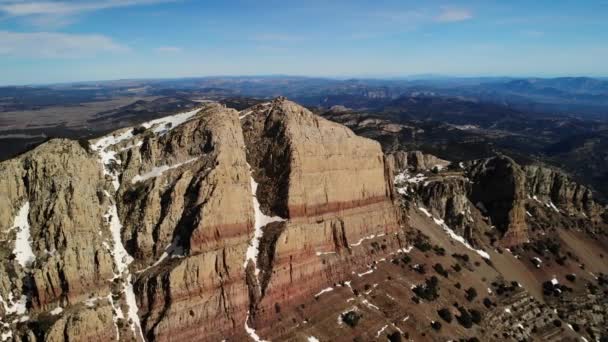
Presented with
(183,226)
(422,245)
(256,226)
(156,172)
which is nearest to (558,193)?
(422,245)

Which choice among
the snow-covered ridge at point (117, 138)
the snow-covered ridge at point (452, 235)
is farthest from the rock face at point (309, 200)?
the snow-covered ridge at point (452, 235)

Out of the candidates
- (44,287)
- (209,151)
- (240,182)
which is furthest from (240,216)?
(44,287)

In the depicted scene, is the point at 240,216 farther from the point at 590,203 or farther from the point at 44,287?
the point at 590,203

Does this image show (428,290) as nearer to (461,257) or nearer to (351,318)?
(351,318)

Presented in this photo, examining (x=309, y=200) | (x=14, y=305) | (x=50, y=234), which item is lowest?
(x=14, y=305)

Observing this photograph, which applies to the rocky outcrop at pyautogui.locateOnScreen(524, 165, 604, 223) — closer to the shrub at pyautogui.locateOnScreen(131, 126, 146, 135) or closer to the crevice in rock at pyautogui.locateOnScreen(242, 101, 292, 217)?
the crevice in rock at pyautogui.locateOnScreen(242, 101, 292, 217)

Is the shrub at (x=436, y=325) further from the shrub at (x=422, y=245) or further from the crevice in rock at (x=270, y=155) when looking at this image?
the crevice in rock at (x=270, y=155)
